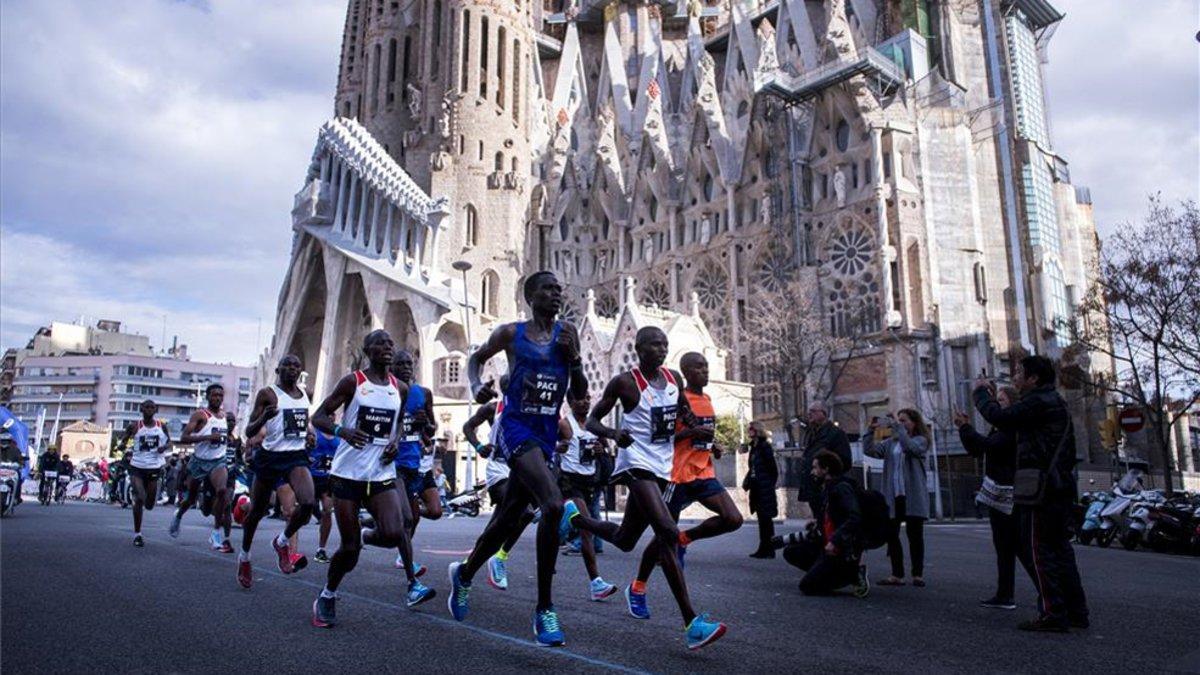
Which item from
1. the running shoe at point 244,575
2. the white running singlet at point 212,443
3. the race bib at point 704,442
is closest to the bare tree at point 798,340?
the white running singlet at point 212,443

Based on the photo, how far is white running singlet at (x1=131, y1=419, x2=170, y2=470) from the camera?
10453 mm

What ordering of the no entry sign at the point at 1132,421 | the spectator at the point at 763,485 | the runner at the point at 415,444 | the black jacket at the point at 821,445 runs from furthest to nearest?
the no entry sign at the point at 1132,421 → the spectator at the point at 763,485 → the black jacket at the point at 821,445 → the runner at the point at 415,444

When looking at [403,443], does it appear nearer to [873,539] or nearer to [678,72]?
[873,539]

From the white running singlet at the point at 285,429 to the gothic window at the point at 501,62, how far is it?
47.9 metres

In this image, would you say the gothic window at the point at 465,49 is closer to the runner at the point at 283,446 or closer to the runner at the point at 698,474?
the runner at the point at 283,446

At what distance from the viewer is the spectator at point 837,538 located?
22.1ft

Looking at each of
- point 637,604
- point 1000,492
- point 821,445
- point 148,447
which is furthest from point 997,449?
point 148,447

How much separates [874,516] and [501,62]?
5095 centimetres

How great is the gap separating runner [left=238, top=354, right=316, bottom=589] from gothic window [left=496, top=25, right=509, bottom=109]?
47.7 m

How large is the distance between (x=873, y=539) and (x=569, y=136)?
53.3 m

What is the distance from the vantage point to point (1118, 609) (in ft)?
21.1

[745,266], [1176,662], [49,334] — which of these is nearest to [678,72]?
[745,266]

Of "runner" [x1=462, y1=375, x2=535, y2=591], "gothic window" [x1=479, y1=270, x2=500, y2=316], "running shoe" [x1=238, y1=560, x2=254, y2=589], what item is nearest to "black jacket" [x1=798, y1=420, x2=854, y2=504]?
"runner" [x1=462, y1=375, x2=535, y2=591]

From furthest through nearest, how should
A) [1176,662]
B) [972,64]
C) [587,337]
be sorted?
1. [972,64]
2. [587,337]
3. [1176,662]
